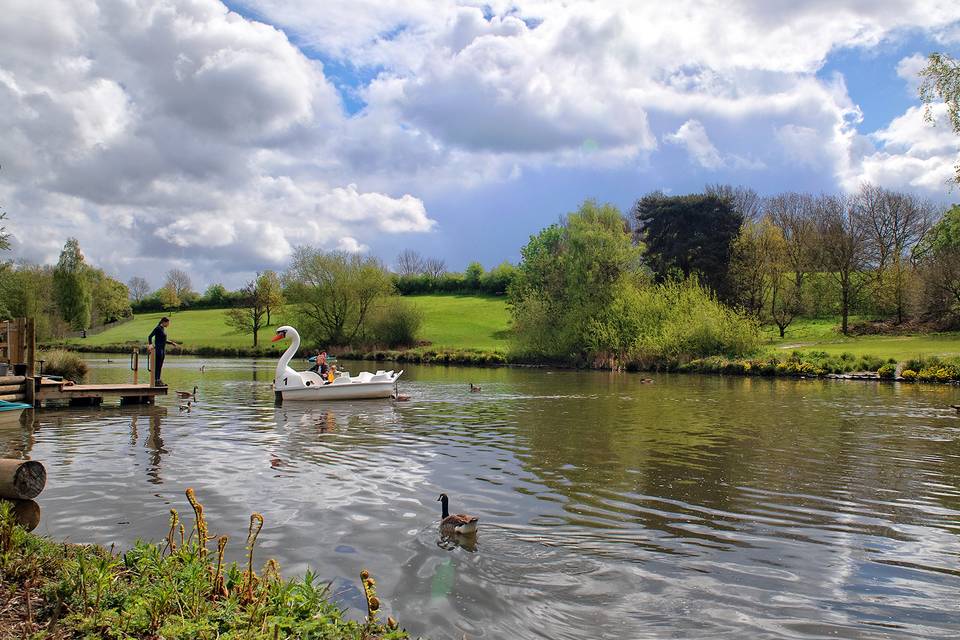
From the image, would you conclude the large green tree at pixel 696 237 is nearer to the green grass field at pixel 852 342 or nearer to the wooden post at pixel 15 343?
the green grass field at pixel 852 342

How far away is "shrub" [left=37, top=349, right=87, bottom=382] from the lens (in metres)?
29.6

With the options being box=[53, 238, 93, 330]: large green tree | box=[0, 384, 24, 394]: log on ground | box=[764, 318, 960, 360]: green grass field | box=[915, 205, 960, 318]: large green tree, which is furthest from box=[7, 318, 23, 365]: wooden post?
box=[53, 238, 93, 330]: large green tree

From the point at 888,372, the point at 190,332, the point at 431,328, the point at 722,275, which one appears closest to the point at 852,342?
the point at 722,275

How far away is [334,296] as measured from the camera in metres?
70.4

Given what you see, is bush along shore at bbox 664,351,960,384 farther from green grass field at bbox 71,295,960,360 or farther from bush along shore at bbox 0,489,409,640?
bush along shore at bbox 0,489,409,640

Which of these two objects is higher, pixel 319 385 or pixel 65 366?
pixel 65 366

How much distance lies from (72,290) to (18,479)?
90.0 m

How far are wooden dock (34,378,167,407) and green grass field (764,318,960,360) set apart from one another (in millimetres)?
36760

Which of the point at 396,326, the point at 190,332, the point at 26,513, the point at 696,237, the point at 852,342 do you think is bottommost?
the point at 26,513

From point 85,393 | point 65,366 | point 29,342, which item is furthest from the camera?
point 65,366

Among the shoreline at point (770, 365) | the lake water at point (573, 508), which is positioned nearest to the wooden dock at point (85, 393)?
the lake water at point (573, 508)

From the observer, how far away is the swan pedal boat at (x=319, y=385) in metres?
24.0

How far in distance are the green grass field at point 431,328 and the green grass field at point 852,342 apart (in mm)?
25689

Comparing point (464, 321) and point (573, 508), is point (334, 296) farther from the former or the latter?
point (573, 508)
